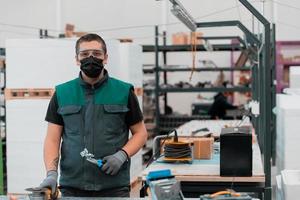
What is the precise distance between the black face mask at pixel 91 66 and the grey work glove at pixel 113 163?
494 mm

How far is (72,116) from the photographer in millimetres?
2939

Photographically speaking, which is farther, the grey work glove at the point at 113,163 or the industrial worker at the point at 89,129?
the industrial worker at the point at 89,129

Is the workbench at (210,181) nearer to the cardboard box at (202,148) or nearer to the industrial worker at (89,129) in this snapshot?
the cardboard box at (202,148)

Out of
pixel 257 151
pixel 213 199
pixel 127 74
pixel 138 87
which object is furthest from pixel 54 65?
pixel 213 199

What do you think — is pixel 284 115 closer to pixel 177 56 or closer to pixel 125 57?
pixel 125 57

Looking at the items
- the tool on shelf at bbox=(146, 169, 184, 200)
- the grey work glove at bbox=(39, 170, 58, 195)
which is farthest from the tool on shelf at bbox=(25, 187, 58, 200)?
the tool on shelf at bbox=(146, 169, 184, 200)

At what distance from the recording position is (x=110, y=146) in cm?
297

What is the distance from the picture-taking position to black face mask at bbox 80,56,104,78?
2.90 metres

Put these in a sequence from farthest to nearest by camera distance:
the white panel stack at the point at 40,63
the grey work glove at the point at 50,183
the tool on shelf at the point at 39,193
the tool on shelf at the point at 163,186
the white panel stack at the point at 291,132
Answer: the white panel stack at the point at 40,63
the white panel stack at the point at 291,132
the grey work glove at the point at 50,183
the tool on shelf at the point at 39,193
the tool on shelf at the point at 163,186

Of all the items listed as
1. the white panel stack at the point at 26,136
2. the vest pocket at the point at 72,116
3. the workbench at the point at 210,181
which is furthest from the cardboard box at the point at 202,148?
the white panel stack at the point at 26,136

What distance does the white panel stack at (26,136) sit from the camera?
5621 millimetres

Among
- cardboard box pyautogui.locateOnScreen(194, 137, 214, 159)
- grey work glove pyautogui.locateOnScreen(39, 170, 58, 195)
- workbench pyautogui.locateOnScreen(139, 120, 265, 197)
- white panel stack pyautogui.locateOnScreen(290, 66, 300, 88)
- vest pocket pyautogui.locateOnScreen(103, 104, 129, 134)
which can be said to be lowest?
workbench pyautogui.locateOnScreen(139, 120, 265, 197)

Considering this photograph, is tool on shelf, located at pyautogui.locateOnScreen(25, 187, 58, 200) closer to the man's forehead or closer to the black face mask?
the black face mask

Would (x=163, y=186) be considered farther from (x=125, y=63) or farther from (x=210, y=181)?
(x=125, y=63)
